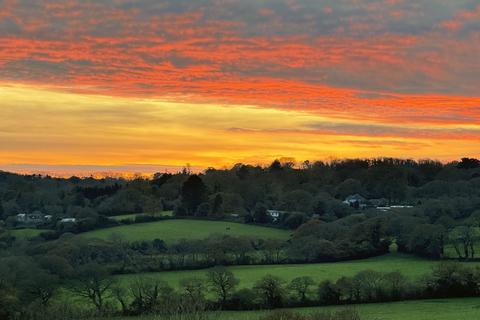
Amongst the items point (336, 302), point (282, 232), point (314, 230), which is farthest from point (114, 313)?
point (282, 232)

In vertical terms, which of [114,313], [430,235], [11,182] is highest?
[11,182]

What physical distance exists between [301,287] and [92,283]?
70.6 feet

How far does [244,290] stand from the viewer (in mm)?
58469

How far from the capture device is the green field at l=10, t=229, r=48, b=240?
96875 mm

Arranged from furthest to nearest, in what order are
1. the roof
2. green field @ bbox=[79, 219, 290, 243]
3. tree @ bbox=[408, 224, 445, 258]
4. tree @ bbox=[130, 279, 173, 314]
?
the roof < green field @ bbox=[79, 219, 290, 243] < tree @ bbox=[408, 224, 445, 258] < tree @ bbox=[130, 279, 173, 314]

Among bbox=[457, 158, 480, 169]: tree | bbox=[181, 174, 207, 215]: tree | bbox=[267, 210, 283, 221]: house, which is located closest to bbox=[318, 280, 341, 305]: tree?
bbox=[267, 210, 283, 221]: house

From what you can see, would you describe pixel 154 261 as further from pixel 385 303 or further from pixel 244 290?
pixel 385 303

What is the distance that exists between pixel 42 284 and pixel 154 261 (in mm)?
20778

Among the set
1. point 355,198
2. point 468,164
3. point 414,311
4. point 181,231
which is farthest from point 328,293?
point 468,164

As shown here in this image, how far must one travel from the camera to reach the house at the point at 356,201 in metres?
124

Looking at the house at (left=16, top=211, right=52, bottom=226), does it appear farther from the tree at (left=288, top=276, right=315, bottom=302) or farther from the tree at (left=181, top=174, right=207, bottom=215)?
the tree at (left=288, top=276, right=315, bottom=302)

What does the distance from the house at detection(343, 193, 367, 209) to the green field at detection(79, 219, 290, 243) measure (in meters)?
27.3

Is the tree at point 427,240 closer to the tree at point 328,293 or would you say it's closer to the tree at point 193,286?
the tree at point 328,293

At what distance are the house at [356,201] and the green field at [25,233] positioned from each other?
60824 mm
